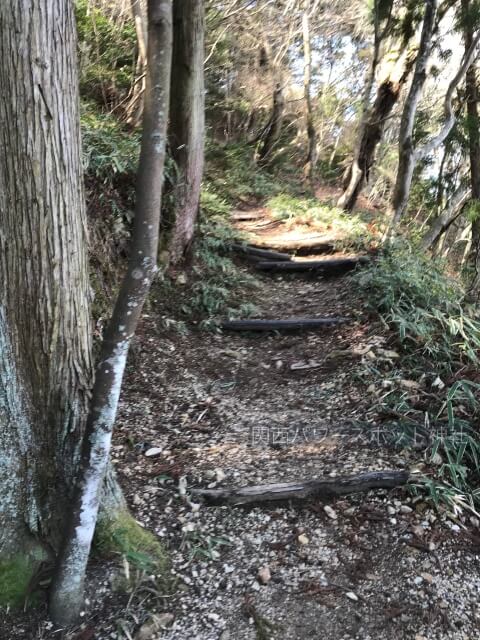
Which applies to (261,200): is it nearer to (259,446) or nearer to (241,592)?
(259,446)

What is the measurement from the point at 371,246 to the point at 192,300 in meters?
3.20

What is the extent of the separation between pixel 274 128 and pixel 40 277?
14.7 m

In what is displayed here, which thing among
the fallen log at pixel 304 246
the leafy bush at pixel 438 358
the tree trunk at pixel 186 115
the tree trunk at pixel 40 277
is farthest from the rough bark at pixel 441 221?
the tree trunk at pixel 40 277

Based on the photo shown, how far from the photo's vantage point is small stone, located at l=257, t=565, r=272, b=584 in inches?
102

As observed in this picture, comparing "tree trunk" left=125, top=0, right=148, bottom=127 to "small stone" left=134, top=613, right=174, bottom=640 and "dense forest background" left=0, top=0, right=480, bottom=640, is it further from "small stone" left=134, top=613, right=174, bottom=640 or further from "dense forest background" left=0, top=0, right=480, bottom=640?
"small stone" left=134, top=613, right=174, bottom=640

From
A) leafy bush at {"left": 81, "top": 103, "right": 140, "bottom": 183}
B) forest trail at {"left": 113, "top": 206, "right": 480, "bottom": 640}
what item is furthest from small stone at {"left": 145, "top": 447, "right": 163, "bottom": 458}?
leafy bush at {"left": 81, "top": 103, "right": 140, "bottom": 183}

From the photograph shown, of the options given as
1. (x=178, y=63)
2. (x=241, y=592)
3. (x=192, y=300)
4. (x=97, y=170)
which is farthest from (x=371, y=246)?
(x=241, y=592)

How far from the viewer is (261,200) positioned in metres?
11.8

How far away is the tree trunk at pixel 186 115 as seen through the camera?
5613 mm

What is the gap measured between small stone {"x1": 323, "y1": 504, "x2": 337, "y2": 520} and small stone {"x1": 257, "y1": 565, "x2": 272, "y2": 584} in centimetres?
56

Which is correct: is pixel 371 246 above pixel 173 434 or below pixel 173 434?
above

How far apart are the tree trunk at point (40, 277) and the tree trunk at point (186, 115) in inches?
144

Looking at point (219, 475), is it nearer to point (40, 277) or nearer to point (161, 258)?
point (40, 277)

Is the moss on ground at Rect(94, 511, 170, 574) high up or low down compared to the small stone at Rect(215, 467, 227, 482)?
up
